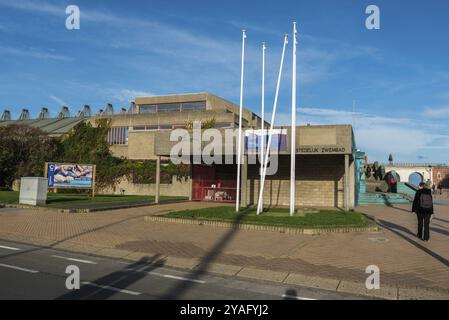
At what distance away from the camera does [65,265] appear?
30.5 feet

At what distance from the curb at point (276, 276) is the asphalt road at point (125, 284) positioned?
0.92 ft

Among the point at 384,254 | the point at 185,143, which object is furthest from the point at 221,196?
the point at 384,254

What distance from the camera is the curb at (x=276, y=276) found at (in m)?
7.39

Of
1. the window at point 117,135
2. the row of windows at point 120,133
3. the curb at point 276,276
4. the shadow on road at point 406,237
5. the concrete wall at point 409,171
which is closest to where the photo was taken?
the curb at point 276,276

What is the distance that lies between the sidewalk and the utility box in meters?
5.03

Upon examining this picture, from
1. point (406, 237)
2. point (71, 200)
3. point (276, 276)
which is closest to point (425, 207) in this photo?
point (406, 237)

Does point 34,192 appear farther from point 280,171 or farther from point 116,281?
point 116,281

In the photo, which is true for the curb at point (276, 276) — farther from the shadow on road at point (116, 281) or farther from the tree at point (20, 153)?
the tree at point (20, 153)

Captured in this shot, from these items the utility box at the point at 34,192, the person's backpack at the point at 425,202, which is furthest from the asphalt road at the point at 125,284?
the utility box at the point at 34,192

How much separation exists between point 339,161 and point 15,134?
103ft

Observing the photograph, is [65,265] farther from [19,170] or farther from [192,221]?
[19,170]

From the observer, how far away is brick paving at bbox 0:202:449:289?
30.0 ft

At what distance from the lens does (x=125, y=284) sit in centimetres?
768

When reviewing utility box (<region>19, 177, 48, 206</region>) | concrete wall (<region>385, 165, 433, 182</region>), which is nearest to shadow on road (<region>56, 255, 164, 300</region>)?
utility box (<region>19, 177, 48, 206</region>)
